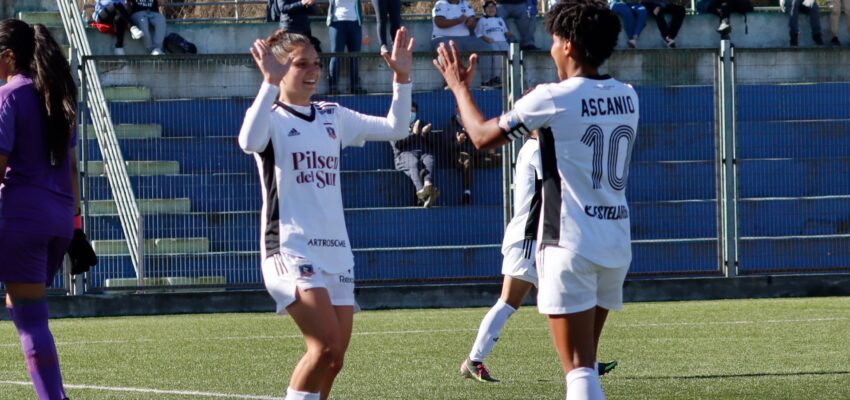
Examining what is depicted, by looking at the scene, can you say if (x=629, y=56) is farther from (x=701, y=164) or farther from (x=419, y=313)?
(x=419, y=313)

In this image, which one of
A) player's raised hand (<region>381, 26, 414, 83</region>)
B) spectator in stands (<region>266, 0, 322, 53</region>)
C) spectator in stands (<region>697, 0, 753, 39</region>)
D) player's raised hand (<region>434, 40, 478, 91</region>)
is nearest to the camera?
player's raised hand (<region>434, 40, 478, 91</region>)

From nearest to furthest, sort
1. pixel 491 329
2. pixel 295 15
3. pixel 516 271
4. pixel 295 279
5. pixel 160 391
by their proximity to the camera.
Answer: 1. pixel 295 279
2. pixel 160 391
3. pixel 491 329
4. pixel 516 271
5. pixel 295 15

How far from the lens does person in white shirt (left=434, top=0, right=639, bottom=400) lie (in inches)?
211

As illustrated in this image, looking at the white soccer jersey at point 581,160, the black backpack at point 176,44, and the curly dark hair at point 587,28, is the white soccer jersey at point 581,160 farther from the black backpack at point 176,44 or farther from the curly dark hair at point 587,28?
the black backpack at point 176,44

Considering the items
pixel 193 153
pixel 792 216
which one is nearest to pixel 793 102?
pixel 792 216

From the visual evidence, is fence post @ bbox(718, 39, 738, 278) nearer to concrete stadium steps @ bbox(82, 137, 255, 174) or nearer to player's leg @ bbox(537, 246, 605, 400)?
concrete stadium steps @ bbox(82, 137, 255, 174)

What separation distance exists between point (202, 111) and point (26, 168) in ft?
28.6

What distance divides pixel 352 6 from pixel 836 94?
21.7ft

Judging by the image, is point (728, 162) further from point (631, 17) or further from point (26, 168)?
point (26, 168)

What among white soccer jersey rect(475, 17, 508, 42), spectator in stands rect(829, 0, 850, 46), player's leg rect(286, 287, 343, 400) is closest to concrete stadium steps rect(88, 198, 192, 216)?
white soccer jersey rect(475, 17, 508, 42)

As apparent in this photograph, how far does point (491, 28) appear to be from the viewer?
19906 mm

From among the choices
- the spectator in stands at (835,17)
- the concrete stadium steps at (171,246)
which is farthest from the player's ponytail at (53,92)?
the spectator in stands at (835,17)

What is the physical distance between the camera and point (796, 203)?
16.3 m

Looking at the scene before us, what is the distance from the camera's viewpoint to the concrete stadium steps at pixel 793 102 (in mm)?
16344
